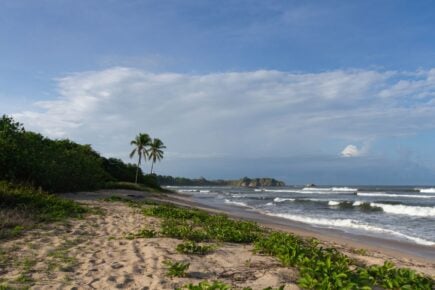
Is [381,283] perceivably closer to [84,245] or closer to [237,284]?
[237,284]

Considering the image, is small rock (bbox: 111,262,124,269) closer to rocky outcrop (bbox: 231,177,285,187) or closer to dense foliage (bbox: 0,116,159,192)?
dense foliage (bbox: 0,116,159,192)

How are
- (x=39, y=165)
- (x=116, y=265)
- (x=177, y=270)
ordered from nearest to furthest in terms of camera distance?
1. (x=177, y=270)
2. (x=116, y=265)
3. (x=39, y=165)

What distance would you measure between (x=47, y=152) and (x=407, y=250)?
63.2ft

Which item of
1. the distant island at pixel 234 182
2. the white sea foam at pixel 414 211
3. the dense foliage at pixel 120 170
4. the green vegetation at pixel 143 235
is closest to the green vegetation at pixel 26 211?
the green vegetation at pixel 143 235

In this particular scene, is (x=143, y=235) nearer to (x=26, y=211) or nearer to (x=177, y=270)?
(x=177, y=270)

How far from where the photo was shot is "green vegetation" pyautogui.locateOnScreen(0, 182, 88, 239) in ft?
28.0

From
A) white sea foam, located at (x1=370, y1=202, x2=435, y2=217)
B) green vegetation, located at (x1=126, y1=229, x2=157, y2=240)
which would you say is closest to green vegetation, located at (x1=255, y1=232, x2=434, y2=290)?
green vegetation, located at (x1=126, y1=229, x2=157, y2=240)

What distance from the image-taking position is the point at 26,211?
1019 cm

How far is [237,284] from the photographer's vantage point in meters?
5.41

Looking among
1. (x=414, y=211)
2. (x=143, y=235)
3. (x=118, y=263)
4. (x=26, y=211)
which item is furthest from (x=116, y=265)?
(x=414, y=211)

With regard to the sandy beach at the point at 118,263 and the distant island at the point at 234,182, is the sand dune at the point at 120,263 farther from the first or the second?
the distant island at the point at 234,182

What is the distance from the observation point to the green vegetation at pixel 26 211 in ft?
28.0

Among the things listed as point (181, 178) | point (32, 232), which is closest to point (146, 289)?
point (32, 232)

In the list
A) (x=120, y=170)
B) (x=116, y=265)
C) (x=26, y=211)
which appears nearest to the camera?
(x=116, y=265)
